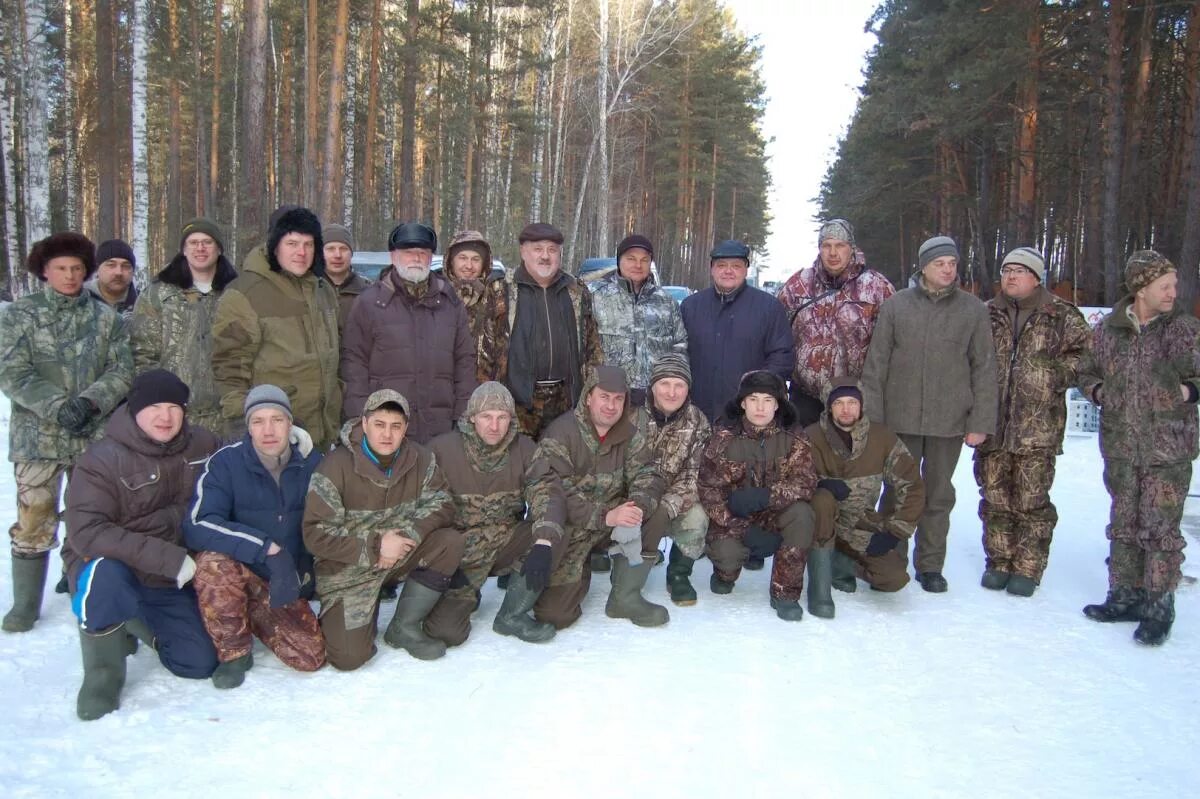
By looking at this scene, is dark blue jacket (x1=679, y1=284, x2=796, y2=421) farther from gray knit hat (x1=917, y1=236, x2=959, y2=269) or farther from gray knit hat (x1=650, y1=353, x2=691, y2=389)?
gray knit hat (x1=917, y1=236, x2=959, y2=269)

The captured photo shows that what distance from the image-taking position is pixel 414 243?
4293 mm

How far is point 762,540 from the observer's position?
435 cm

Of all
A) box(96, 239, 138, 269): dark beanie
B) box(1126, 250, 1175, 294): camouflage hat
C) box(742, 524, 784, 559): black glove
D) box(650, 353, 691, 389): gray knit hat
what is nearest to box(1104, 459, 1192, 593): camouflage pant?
box(1126, 250, 1175, 294): camouflage hat

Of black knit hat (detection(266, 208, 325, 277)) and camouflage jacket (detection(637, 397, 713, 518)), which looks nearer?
black knit hat (detection(266, 208, 325, 277))

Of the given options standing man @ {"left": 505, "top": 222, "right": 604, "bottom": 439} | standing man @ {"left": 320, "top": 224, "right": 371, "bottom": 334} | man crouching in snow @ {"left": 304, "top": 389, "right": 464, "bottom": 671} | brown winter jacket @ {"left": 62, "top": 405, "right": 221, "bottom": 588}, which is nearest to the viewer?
brown winter jacket @ {"left": 62, "top": 405, "right": 221, "bottom": 588}

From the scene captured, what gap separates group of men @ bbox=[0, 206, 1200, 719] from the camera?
3.39 metres

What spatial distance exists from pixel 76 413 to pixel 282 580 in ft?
4.40

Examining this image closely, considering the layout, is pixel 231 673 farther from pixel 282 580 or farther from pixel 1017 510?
pixel 1017 510

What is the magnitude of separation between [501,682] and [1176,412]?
3567 mm

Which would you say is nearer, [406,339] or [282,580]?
[282,580]

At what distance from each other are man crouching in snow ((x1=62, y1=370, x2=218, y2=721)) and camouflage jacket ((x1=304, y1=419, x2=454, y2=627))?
0.52 metres

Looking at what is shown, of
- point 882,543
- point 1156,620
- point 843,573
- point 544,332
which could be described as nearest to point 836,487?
point 882,543

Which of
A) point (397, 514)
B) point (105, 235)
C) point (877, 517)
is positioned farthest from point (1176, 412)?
point (105, 235)

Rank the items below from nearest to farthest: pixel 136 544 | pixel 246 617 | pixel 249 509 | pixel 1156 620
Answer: pixel 136 544, pixel 246 617, pixel 249 509, pixel 1156 620
